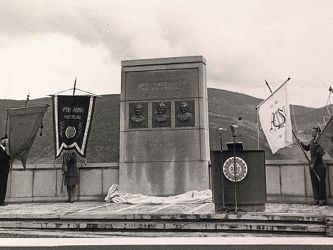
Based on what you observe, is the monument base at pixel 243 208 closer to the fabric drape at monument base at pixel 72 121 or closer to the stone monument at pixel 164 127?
the stone monument at pixel 164 127

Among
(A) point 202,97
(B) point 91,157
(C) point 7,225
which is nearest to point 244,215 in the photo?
(C) point 7,225

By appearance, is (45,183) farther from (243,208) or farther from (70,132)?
(243,208)

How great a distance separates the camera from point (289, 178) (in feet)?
35.9

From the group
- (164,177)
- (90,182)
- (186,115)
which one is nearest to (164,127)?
(186,115)

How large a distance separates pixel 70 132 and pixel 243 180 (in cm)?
597

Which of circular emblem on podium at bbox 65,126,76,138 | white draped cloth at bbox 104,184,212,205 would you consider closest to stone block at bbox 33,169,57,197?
circular emblem on podium at bbox 65,126,76,138

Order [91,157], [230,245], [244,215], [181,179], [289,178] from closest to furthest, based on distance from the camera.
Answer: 1. [230,245]
2. [244,215]
3. [289,178]
4. [181,179]
5. [91,157]

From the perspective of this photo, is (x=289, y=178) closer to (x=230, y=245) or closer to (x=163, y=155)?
(x=163, y=155)

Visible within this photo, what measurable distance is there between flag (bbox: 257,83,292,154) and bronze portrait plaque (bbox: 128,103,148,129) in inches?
122

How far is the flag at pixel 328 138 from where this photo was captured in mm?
9891

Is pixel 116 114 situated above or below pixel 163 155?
above

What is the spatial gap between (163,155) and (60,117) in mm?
3106

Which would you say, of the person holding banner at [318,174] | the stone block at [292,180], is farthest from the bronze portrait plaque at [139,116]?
the person holding banner at [318,174]

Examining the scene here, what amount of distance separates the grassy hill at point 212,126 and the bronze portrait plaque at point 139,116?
18.8 metres
